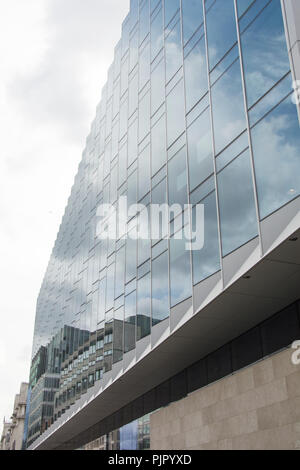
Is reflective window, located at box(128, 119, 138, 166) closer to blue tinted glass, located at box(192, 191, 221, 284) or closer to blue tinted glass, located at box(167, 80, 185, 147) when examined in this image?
blue tinted glass, located at box(167, 80, 185, 147)

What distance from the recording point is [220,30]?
18.2 meters

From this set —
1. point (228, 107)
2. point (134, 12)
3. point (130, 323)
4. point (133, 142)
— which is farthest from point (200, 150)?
point (134, 12)

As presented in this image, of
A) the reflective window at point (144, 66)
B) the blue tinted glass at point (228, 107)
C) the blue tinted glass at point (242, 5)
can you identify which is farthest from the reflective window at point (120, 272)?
the blue tinted glass at point (242, 5)

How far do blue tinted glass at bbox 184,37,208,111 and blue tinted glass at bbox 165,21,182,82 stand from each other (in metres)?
1.38

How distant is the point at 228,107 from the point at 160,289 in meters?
8.09

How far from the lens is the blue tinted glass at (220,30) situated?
17.3 meters

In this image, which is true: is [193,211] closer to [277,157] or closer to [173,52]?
[277,157]

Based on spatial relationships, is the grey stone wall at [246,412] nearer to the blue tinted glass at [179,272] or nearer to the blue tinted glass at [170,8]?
the blue tinted glass at [179,272]

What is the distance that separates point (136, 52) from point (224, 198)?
56.7 ft

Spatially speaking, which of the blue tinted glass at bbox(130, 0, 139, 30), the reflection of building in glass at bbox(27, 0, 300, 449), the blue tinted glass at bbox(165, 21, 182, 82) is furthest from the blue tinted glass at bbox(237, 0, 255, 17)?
the blue tinted glass at bbox(130, 0, 139, 30)

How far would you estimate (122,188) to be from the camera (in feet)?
95.1

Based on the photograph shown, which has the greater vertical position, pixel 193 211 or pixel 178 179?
pixel 178 179

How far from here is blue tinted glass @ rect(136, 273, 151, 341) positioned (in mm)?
22406

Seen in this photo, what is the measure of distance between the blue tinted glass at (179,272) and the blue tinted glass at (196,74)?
→ 5508 mm
